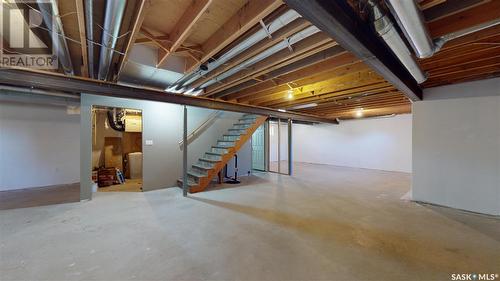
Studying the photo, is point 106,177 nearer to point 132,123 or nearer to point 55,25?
point 132,123

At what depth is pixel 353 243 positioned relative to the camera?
237cm

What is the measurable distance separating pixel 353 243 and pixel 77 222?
12.4ft

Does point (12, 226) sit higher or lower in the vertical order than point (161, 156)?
lower

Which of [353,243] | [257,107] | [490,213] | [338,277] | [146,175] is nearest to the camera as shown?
[338,277]

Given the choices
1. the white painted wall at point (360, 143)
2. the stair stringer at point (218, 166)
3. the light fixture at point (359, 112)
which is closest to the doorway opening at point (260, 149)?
the stair stringer at point (218, 166)

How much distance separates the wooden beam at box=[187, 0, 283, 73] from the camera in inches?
66.9

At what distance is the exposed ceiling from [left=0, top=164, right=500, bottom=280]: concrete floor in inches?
87.6

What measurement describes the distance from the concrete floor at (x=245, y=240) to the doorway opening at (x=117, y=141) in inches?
100

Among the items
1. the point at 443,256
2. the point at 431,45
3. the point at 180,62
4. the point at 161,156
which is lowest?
the point at 443,256

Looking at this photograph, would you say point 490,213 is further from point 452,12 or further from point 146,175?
point 146,175

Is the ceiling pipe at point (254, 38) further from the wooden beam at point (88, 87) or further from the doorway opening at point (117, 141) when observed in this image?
the doorway opening at point (117, 141)

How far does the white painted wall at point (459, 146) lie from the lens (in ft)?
10.7

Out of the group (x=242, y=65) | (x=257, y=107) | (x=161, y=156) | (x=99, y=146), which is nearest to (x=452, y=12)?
(x=242, y=65)

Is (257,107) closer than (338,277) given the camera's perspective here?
No
